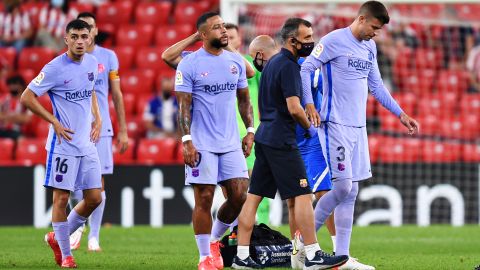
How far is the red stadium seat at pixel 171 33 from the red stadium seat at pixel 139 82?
0.91 meters

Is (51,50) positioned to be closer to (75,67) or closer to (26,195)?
(26,195)

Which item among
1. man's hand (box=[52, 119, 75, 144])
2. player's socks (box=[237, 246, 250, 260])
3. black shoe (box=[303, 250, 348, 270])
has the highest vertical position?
man's hand (box=[52, 119, 75, 144])

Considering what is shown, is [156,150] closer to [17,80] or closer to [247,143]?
[17,80]

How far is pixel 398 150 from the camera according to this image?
1845 centimetres

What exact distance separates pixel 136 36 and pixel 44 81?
11.6 m

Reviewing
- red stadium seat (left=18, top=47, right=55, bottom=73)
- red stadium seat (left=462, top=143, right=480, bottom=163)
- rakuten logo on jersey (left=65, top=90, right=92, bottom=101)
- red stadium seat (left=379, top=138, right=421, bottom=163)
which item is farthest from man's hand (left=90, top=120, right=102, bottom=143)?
red stadium seat (left=18, top=47, right=55, bottom=73)

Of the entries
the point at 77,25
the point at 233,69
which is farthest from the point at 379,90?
the point at 77,25

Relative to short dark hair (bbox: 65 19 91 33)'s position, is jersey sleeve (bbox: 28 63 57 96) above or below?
below

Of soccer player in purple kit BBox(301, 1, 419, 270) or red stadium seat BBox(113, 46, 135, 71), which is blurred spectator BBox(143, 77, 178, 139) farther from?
soccer player in purple kit BBox(301, 1, 419, 270)

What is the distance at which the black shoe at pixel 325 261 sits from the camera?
28.8 feet

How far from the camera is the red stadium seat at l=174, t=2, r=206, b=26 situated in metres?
21.3

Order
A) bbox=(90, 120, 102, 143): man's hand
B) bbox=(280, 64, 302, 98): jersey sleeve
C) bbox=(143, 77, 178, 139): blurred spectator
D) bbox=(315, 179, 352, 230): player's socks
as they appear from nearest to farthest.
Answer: bbox=(280, 64, 302, 98): jersey sleeve < bbox=(315, 179, 352, 230): player's socks < bbox=(90, 120, 102, 143): man's hand < bbox=(143, 77, 178, 139): blurred spectator

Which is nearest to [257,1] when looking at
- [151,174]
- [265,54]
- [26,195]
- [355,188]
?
[151,174]

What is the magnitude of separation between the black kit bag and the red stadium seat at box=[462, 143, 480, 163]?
344 inches
